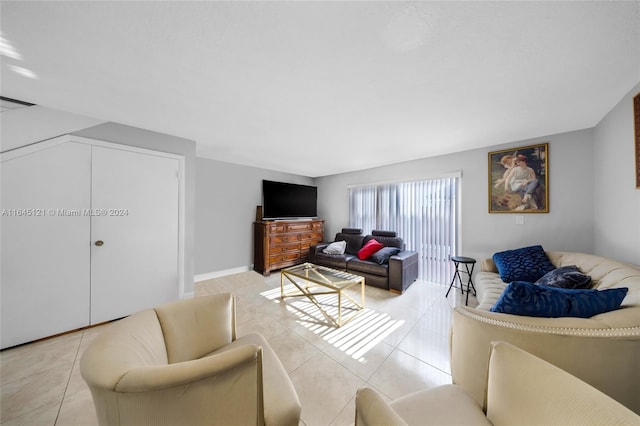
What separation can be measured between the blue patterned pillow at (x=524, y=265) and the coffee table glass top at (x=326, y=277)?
1753 mm

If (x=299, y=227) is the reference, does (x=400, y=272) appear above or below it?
below

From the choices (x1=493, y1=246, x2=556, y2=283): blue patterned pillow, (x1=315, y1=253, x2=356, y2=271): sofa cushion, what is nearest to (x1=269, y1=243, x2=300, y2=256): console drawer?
(x1=315, y1=253, x2=356, y2=271): sofa cushion

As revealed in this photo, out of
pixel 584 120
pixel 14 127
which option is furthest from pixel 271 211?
pixel 584 120

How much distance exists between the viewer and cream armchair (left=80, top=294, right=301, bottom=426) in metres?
0.65

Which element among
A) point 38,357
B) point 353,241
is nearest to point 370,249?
point 353,241

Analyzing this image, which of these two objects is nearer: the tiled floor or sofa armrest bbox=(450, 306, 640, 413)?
sofa armrest bbox=(450, 306, 640, 413)

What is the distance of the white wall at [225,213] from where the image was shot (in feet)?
12.8

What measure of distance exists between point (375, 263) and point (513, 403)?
2.83 m

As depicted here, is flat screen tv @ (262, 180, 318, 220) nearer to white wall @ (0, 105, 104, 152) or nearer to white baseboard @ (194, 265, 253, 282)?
white baseboard @ (194, 265, 253, 282)

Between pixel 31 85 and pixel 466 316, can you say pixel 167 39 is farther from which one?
pixel 466 316

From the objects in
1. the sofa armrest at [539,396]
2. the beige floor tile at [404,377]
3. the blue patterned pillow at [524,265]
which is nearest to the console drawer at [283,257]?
the beige floor tile at [404,377]

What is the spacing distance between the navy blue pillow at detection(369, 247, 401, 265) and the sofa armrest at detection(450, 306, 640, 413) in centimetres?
249

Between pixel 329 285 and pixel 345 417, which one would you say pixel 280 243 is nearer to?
pixel 329 285

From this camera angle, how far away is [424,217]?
Answer: 3877mm
